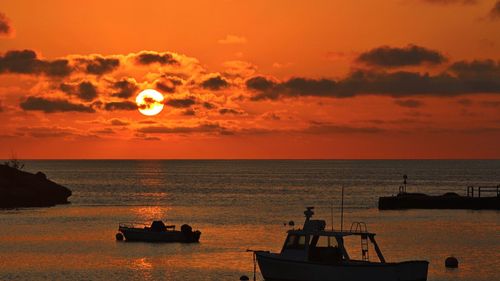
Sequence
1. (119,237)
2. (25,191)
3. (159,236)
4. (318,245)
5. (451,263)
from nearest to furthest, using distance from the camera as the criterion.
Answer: (318,245) < (451,263) < (159,236) < (119,237) < (25,191)

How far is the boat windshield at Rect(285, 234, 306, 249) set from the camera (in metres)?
48.9

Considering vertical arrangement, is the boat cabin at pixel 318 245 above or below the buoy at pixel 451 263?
above

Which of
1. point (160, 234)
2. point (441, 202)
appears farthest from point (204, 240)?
point (441, 202)

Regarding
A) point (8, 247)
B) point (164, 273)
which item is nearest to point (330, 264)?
point (164, 273)

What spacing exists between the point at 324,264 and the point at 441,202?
7731cm

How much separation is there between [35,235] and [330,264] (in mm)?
49267

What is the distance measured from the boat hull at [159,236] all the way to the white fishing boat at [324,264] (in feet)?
99.8

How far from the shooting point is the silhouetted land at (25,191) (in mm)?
129250

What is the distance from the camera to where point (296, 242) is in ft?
161

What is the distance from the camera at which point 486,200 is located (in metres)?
120

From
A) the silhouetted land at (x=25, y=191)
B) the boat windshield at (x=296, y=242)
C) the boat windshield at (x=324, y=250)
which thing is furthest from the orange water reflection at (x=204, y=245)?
the silhouetted land at (x=25, y=191)

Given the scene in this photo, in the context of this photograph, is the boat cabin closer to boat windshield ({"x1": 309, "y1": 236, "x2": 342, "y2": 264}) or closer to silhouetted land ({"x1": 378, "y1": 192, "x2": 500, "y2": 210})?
boat windshield ({"x1": 309, "y1": 236, "x2": 342, "y2": 264})

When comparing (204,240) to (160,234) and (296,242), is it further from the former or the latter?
(296,242)

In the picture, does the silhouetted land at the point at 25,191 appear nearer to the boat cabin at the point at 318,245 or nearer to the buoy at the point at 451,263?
the buoy at the point at 451,263
